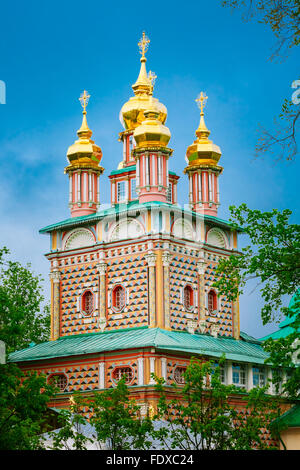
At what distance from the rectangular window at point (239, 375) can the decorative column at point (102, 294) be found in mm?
4862

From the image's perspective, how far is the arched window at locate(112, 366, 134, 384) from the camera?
108ft

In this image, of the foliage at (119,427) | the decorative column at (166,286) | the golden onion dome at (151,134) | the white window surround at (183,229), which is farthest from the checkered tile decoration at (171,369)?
the golden onion dome at (151,134)

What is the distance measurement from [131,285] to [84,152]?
6.73m

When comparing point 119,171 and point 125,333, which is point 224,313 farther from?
point 119,171

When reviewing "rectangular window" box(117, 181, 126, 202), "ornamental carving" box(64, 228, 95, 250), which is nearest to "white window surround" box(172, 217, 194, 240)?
"ornamental carving" box(64, 228, 95, 250)

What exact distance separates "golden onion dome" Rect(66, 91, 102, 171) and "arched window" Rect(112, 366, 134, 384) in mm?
9108

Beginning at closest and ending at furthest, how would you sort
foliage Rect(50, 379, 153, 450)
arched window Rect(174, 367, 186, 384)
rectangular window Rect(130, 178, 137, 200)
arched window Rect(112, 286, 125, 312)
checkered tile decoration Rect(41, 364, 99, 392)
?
foliage Rect(50, 379, 153, 450) < arched window Rect(174, 367, 186, 384) < checkered tile decoration Rect(41, 364, 99, 392) < arched window Rect(112, 286, 125, 312) < rectangular window Rect(130, 178, 137, 200)

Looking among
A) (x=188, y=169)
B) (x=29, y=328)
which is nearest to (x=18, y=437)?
(x=188, y=169)

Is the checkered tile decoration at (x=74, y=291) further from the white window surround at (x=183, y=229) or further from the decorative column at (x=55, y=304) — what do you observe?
the white window surround at (x=183, y=229)

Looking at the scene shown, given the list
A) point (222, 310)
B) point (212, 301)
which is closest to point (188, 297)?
point (212, 301)

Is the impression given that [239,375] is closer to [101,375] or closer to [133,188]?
[101,375]

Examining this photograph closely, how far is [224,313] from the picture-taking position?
36.8m

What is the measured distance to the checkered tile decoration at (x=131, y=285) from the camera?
113ft

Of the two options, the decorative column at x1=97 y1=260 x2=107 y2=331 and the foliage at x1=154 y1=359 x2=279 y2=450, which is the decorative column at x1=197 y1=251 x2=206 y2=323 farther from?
the foliage at x1=154 y1=359 x2=279 y2=450
